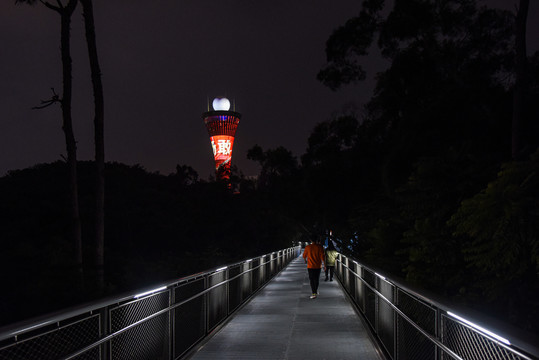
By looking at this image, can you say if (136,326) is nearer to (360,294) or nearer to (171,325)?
(171,325)

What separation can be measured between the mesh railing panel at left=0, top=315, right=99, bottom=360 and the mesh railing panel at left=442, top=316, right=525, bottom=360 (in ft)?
9.37

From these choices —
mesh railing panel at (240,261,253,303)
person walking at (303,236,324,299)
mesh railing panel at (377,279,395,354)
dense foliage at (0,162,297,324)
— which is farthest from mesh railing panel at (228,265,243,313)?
dense foliage at (0,162,297,324)

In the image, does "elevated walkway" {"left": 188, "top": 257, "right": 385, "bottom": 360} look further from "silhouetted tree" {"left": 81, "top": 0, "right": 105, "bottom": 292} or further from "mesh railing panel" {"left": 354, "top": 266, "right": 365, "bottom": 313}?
"silhouetted tree" {"left": 81, "top": 0, "right": 105, "bottom": 292}

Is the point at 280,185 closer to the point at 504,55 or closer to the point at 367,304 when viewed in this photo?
the point at 504,55

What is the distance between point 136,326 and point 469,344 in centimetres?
334

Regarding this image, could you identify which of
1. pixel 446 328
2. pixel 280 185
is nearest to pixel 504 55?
pixel 446 328

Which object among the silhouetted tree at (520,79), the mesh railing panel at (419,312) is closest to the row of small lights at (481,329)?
the mesh railing panel at (419,312)

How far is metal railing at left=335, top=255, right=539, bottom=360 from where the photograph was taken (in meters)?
3.19

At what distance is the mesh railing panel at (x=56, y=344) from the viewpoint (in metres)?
4.19

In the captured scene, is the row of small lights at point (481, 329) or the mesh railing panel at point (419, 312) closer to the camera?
the row of small lights at point (481, 329)

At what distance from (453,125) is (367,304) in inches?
476

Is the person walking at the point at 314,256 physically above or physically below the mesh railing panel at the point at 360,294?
above

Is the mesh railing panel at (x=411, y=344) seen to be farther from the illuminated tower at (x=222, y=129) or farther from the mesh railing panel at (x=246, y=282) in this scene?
the illuminated tower at (x=222, y=129)

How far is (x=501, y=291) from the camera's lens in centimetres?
827
